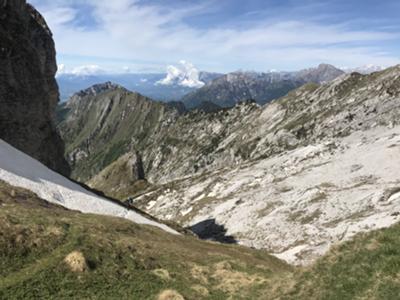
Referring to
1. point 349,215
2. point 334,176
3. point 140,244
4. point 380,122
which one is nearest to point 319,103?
point 380,122

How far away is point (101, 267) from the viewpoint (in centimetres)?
2717

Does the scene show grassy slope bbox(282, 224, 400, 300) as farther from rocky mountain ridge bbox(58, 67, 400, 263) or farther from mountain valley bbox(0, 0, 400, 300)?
rocky mountain ridge bbox(58, 67, 400, 263)

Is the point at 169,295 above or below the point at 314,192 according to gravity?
above

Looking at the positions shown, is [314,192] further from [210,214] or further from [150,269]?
[150,269]

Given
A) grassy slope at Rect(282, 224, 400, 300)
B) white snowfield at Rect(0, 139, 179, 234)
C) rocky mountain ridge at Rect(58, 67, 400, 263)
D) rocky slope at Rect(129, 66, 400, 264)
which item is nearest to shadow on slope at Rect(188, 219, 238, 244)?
rocky slope at Rect(129, 66, 400, 264)

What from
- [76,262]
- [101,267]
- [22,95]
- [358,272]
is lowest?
[101,267]

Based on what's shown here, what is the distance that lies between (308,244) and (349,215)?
1011cm

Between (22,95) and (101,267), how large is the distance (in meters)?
70.7

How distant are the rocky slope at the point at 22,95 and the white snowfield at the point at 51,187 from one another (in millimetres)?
26361

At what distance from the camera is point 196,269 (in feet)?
99.2

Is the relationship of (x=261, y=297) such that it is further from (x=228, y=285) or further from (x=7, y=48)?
(x=7, y=48)

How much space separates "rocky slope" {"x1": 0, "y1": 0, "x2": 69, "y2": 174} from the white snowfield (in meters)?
26.4

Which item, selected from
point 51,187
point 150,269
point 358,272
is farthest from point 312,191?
point 358,272

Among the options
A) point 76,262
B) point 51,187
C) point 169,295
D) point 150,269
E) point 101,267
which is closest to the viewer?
point 169,295
